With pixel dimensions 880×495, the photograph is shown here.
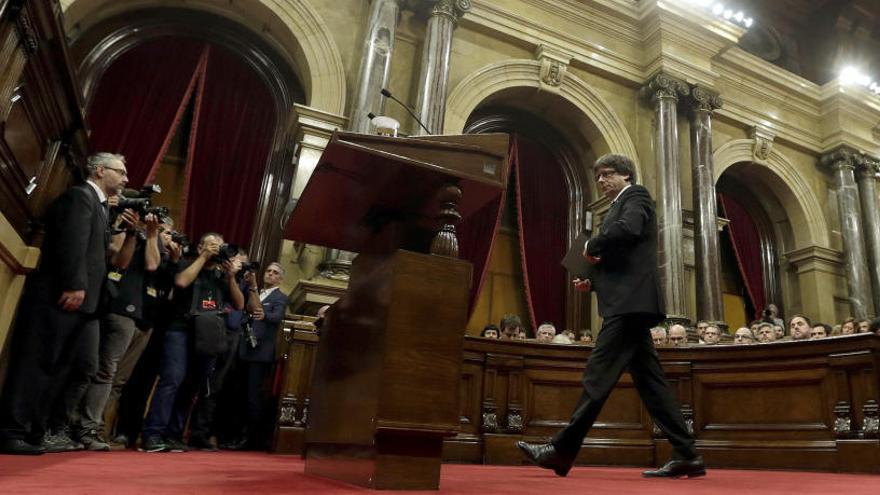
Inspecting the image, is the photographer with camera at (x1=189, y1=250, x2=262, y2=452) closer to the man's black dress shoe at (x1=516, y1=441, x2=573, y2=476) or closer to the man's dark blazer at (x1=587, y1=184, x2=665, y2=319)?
the man's black dress shoe at (x1=516, y1=441, x2=573, y2=476)

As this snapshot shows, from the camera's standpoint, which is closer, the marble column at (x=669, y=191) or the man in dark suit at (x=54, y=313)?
the man in dark suit at (x=54, y=313)

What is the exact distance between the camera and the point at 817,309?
327 inches

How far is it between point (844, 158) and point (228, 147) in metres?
7.83

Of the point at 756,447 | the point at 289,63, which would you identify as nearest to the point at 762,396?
the point at 756,447

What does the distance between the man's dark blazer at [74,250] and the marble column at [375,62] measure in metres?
3.11

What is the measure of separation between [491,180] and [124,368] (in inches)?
101

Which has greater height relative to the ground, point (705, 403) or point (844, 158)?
point (844, 158)

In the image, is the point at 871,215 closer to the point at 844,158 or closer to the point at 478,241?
the point at 844,158

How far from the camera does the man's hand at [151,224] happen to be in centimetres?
310

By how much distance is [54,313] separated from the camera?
2.44 meters

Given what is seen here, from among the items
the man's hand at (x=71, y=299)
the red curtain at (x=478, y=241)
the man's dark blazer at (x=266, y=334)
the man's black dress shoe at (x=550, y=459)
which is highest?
the red curtain at (x=478, y=241)

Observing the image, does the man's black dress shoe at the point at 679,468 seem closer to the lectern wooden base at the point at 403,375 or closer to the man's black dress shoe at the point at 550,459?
the man's black dress shoe at the point at 550,459

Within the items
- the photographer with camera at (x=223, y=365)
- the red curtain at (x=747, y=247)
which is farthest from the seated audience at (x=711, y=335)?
the photographer with camera at (x=223, y=365)

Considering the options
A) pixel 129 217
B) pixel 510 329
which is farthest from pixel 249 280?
pixel 510 329
